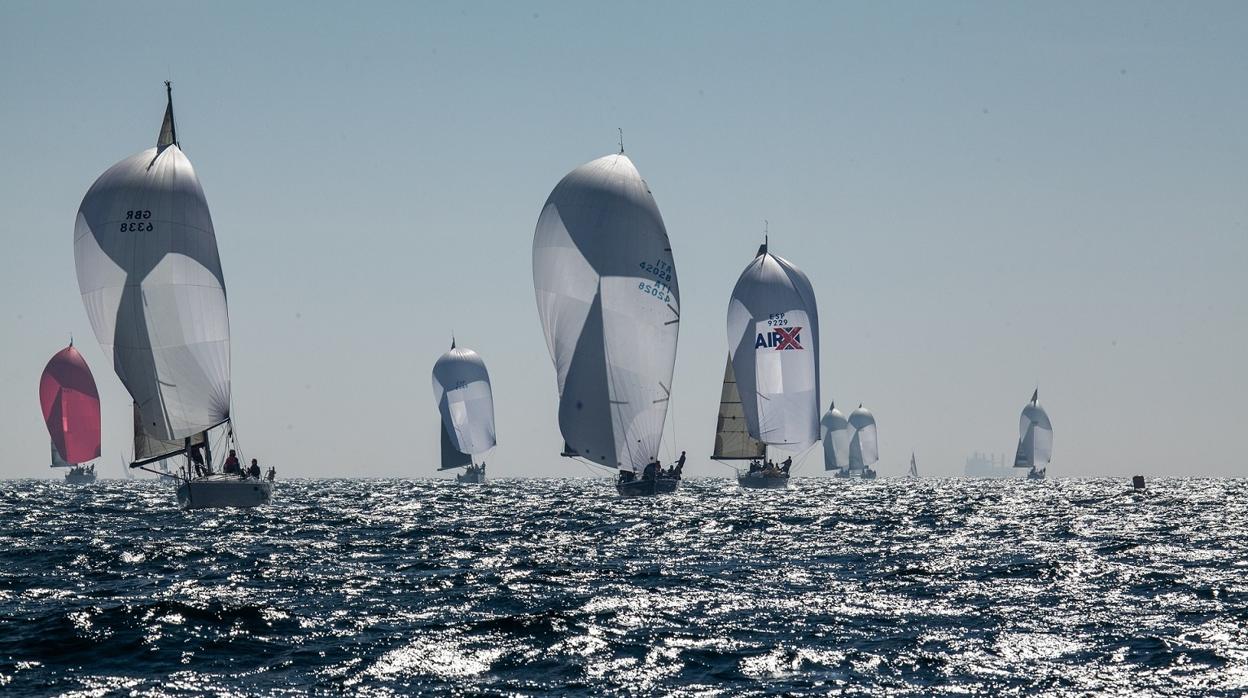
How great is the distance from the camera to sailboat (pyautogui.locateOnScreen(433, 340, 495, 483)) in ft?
314

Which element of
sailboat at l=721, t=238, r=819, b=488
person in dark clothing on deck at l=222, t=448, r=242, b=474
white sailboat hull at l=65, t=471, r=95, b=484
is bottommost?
white sailboat hull at l=65, t=471, r=95, b=484

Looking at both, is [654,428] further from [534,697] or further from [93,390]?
[93,390]

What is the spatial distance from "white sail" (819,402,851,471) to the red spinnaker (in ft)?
252

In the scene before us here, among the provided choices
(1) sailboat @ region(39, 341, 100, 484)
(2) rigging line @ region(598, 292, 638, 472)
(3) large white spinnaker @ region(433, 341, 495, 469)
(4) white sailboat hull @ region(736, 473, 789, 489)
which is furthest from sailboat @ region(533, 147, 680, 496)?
(3) large white spinnaker @ region(433, 341, 495, 469)

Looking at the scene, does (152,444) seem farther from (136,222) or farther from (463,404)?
(463,404)

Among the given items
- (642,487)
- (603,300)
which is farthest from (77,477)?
(603,300)

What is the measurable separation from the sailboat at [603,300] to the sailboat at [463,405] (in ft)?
161

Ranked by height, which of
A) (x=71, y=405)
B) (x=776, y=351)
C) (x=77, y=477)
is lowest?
(x=77, y=477)

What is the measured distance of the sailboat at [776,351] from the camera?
67.8 meters

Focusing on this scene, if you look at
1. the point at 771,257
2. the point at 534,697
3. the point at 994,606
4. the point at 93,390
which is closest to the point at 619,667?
the point at 534,697

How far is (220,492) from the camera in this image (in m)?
43.6

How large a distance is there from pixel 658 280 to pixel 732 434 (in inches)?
1048

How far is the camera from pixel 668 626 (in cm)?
1684

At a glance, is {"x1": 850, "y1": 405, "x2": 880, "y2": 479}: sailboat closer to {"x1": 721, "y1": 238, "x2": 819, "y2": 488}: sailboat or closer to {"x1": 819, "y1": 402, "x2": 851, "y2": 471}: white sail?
{"x1": 819, "y1": 402, "x2": 851, "y2": 471}: white sail
